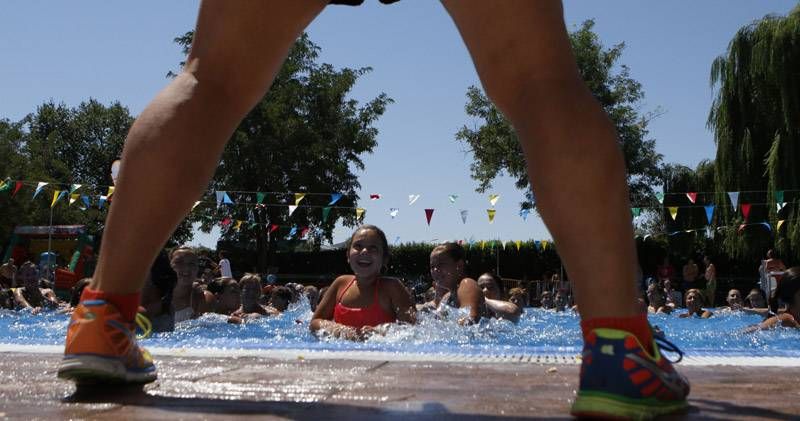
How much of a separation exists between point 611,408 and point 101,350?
107 centimetres

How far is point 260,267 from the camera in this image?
32.7m

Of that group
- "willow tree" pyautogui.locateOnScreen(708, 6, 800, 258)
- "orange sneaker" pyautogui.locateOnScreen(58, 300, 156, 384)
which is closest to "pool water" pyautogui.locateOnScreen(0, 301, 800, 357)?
"orange sneaker" pyautogui.locateOnScreen(58, 300, 156, 384)

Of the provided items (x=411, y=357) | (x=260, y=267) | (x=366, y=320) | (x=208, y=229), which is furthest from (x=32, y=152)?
(x=411, y=357)

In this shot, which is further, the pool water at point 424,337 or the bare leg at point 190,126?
the pool water at point 424,337

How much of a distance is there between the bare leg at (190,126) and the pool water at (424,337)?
1355 millimetres

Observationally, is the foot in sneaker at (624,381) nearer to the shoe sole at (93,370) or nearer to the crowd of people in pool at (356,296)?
the shoe sole at (93,370)

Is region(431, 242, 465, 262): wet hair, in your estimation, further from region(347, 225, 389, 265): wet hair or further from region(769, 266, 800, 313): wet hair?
region(769, 266, 800, 313): wet hair

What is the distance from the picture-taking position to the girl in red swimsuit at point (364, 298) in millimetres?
5883

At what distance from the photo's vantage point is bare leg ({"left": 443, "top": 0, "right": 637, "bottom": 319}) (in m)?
1.60

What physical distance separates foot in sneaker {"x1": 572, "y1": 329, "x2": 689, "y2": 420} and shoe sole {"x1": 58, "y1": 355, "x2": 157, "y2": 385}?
98cm

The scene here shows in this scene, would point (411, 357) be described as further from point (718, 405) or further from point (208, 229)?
point (208, 229)

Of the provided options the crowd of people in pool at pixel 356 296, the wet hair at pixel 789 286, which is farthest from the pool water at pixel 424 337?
the wet hair at pixel 789 286

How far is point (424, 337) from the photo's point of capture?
5.73 metres

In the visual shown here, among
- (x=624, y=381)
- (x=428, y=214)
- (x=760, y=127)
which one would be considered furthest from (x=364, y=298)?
(x=760, y=127)
